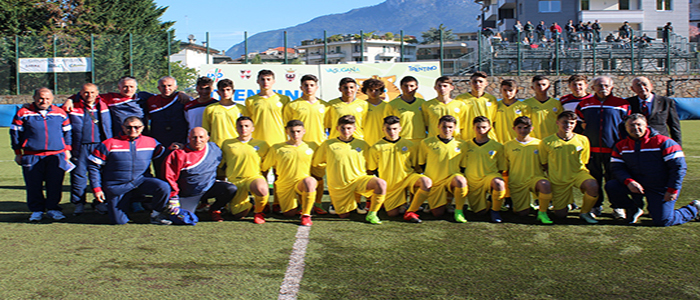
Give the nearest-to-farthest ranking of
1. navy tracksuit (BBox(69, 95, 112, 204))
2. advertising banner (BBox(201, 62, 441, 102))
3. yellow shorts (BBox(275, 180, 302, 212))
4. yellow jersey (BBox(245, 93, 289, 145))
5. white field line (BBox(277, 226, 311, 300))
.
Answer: white field line (BBox(277, 226, 311, 300)) < yellow shorts (BBox(275, 180, 302, 212)) < navy tracksuit (BBox(69, 95, 112, 204)) < yellow jersey (BBox(245, 93, 289, 145)) < advertising banner (BBox(201, 62, 441, 102))

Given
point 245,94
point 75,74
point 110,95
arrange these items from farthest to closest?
1. point 75,74
2. point 245,94
3. point 110,95

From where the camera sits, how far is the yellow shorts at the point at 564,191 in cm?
511

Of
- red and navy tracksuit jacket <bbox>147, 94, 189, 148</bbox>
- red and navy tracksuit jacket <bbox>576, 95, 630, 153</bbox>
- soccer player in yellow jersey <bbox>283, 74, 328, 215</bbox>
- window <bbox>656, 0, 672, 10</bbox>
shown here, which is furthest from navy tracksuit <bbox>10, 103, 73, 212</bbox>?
window <bbox>656, 0, 672, 10</bbox>

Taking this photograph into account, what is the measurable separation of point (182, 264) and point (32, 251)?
1.33 meters

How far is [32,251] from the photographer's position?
408cm

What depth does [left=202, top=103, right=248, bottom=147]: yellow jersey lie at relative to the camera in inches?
228

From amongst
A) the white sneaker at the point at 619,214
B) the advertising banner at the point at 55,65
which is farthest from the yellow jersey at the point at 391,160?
the advertising banner at the point at 55,65

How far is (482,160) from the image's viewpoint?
530 centimetres

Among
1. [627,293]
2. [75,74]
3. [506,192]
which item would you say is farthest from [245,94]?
[75,74]

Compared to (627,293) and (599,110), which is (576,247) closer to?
(627,293)

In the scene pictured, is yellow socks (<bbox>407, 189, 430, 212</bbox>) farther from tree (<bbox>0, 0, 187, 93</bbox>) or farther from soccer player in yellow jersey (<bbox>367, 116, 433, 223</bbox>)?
tree (<bbox>0, 0, 187, 93</bbox>)

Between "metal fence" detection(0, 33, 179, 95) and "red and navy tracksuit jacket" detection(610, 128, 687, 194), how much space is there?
1546 cm

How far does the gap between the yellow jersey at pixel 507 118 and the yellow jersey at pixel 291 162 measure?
87.1 inches

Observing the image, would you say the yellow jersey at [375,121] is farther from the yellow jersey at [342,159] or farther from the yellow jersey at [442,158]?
the yellow jersey at [442,158]
